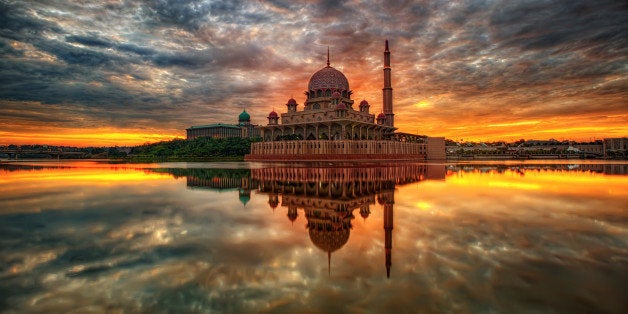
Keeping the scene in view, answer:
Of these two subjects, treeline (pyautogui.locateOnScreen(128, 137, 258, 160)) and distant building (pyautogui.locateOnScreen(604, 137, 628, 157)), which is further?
distant building (pyautogui.locateOnScreen(604, 137, 628, 157))

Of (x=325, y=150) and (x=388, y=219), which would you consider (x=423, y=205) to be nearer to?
(x=388, y=219)

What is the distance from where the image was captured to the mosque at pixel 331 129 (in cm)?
5897

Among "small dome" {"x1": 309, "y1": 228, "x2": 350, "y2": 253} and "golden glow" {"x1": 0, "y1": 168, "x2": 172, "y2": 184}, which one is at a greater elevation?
"golden glow" {"x1": 0, "y1": 168, "x2": 172, "y2": 184}

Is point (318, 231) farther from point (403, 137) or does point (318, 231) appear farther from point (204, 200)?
point (403, 137)

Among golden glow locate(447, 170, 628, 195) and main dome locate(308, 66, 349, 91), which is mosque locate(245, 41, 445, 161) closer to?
main dome locate(308, 66, 349, 91)

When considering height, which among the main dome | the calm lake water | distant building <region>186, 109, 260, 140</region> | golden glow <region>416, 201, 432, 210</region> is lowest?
the calm lake water

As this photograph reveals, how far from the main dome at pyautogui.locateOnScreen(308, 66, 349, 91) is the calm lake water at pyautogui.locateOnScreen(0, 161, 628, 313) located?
60241mm

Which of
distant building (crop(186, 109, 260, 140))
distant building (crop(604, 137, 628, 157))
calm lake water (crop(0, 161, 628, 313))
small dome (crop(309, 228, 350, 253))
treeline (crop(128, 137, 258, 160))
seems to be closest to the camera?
calm lake water (crop(0, 161, 628, 313))

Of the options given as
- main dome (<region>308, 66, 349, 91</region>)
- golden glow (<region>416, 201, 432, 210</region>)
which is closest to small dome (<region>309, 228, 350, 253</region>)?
golden glow (<region>416, 201, 432, 210</region>)

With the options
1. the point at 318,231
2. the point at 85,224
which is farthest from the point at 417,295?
the point at 85,224

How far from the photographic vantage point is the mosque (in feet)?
193

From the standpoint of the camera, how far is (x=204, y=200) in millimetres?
12969

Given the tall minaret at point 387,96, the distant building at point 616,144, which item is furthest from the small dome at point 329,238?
the distant building at point 616,144

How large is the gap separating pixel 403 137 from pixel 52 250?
8444 cm
